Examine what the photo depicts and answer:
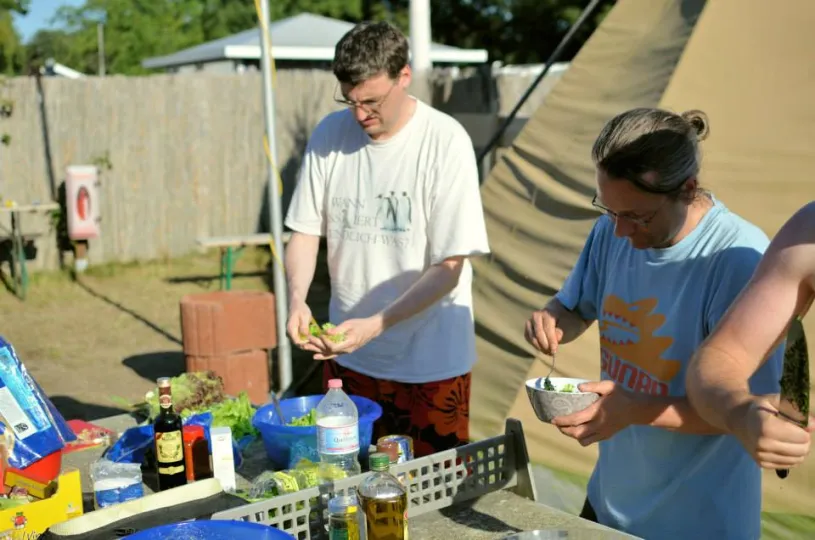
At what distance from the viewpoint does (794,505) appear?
13.5 ft

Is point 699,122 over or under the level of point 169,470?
over

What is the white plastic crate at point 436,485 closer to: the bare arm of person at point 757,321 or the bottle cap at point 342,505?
the bottle cap at point 342,505

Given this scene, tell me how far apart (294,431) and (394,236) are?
80 cm

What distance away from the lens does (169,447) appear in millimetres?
2705

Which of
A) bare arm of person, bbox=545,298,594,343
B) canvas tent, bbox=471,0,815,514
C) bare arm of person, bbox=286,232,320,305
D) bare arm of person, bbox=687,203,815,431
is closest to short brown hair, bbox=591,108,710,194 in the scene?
bare arm of person, bbox=687,203,815,431

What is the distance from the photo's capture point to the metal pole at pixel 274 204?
5602 mm

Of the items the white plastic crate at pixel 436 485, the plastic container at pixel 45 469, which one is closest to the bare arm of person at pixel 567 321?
the white plastic crate at pixel 436 485

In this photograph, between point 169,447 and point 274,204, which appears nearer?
point 169,447

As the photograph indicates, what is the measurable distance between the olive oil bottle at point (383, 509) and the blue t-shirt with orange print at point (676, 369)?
24.0 inches

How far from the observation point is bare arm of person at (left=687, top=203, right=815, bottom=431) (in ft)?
5.38

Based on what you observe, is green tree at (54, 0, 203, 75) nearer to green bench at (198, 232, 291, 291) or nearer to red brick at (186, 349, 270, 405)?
green bench at (198, 232, 291, 291)

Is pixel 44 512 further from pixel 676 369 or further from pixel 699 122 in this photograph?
pixel 699 122

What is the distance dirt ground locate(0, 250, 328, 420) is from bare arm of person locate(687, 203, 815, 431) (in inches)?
191

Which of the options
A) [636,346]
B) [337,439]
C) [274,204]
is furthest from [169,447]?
[274,204]
